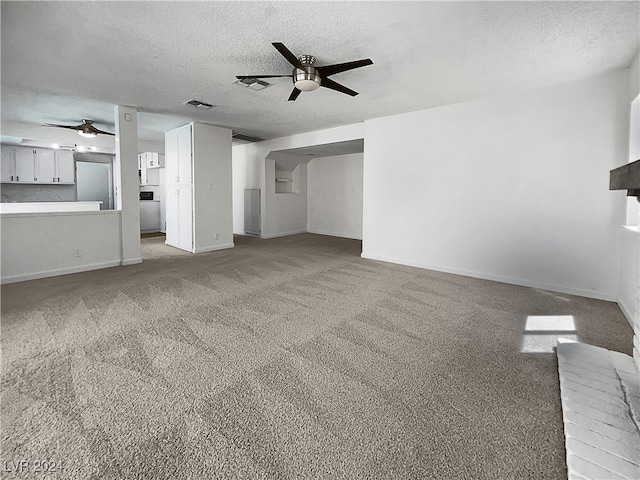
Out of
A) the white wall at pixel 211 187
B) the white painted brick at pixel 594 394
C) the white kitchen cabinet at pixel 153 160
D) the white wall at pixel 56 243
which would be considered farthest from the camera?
the white kitchen cabinet at pixel 153 160

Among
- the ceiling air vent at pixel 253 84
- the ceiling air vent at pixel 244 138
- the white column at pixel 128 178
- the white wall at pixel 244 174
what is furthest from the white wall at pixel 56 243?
the white wall at pixel 244 174

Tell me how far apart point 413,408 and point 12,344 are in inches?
116

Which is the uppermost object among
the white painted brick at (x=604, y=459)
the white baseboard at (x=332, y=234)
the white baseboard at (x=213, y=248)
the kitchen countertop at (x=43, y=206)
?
the kitchen countertop at (x=43, y=206)

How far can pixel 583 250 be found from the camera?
12.1 feet

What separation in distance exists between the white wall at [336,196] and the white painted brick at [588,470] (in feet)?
22.8

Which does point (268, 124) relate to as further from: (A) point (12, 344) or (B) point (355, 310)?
(A) point (12, 344)

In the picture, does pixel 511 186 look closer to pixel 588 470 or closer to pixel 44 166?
pixel 588 470

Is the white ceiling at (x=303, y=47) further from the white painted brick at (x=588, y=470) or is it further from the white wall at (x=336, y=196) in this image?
the white wall at (x=336, y=196)

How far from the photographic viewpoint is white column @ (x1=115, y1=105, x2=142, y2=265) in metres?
4.88

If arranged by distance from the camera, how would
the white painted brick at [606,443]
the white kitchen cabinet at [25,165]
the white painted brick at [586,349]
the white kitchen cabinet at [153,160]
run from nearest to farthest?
the white painted brick at [606,443] < the white painted brick at [586,349] < the white kitchen cabinet at [25,165] < the white kitchen cabinet at [153,160]

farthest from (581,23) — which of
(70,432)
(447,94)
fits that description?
(70,432)

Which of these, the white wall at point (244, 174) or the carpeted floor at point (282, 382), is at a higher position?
the white wall at point (244, 174)

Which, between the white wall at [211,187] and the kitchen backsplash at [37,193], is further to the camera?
the kitchen backsplash at [37,193]

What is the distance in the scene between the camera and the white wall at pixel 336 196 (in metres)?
8.22
